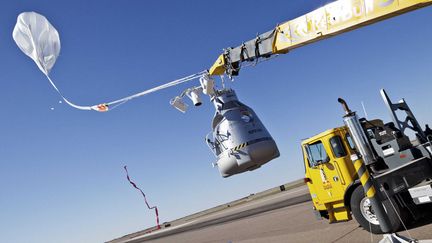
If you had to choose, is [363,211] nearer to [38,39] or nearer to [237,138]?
[237,138]

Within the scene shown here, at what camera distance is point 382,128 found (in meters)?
8.41

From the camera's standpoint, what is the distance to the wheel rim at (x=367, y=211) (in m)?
8.93

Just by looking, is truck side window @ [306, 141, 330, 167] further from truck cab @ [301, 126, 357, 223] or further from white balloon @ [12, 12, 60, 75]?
white balloon @ [12, 12, 60, 75]

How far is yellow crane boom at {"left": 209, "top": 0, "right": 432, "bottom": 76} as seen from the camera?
24.6 ft

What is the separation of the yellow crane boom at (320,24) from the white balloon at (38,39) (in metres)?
5.50

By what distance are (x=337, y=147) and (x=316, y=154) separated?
0.81 meters

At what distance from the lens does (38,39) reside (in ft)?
36.0

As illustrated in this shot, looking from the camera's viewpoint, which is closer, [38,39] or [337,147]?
[337,147]

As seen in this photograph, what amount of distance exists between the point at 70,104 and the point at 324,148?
8343 mm

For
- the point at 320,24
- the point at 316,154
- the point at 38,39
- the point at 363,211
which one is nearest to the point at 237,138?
the point at 316,154

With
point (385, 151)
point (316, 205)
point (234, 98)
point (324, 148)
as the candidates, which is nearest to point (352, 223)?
point (316, 205)

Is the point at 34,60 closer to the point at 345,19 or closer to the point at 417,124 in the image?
the point at 345,19

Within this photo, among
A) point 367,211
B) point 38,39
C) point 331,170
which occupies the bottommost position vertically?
point 367,211

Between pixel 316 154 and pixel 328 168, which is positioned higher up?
pixel 316 154
